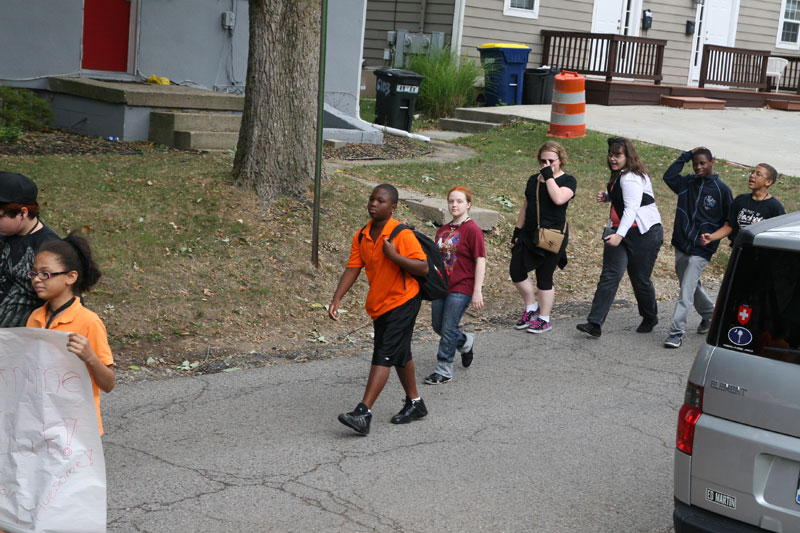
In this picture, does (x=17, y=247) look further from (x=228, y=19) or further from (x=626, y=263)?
(x=228, y=19)

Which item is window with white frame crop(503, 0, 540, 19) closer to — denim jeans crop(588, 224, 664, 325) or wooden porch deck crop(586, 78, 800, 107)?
wooden porch deck crop(586, 78, 800, 107)

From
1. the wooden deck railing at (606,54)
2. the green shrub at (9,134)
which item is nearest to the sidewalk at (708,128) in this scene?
the wooden deck railing at (606,54)

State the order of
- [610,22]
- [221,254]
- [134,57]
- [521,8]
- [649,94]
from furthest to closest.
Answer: [610,22] < [521,8] < [649,94] < [134,57] < [221,254]

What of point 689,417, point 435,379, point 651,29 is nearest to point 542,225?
point 435,379

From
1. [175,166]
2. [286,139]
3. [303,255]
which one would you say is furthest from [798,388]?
[175,166]

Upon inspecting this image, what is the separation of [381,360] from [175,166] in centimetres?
611

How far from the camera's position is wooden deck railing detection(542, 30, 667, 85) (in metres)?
21.8

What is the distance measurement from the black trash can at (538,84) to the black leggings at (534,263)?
1341cm

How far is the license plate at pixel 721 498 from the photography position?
3.74m

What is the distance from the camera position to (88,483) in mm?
3623

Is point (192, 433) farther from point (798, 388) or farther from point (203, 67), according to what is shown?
point (203, 67)

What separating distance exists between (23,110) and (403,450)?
9.99 metres

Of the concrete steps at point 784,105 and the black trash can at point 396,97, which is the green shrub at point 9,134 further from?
the concrete steps at point 784,105

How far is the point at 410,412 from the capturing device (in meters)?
6.12
